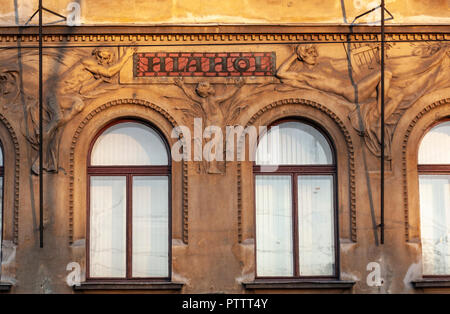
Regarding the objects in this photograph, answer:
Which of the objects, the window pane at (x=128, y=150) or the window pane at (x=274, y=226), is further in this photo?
the window pane at (x=128, y=150)

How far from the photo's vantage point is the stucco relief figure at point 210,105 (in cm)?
1431

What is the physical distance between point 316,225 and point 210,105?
3.04 meters

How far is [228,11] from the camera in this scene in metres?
14.5

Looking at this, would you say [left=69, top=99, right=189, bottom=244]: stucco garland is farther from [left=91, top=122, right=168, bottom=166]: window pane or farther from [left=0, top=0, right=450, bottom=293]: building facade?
[left=91, top=122, right=168, bottom=166]: window pane

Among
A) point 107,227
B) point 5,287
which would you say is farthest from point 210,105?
point 5,287

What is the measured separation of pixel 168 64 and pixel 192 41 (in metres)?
0.64

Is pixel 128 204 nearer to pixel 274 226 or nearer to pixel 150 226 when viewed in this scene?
pixel 150 226

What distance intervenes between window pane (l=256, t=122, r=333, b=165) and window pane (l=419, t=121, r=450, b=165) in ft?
5.89

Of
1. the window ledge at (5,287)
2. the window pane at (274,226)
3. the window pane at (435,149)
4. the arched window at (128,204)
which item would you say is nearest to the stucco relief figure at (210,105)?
the arched window at (128,204)

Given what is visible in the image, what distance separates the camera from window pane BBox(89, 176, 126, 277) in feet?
46.8

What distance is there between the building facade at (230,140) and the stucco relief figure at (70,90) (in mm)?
27

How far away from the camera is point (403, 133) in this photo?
14.3 metres

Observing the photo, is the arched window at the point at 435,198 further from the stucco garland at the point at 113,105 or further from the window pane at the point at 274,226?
the stucco garland at the point at 113,105

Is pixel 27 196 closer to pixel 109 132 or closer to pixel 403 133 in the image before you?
pixel 109 132
